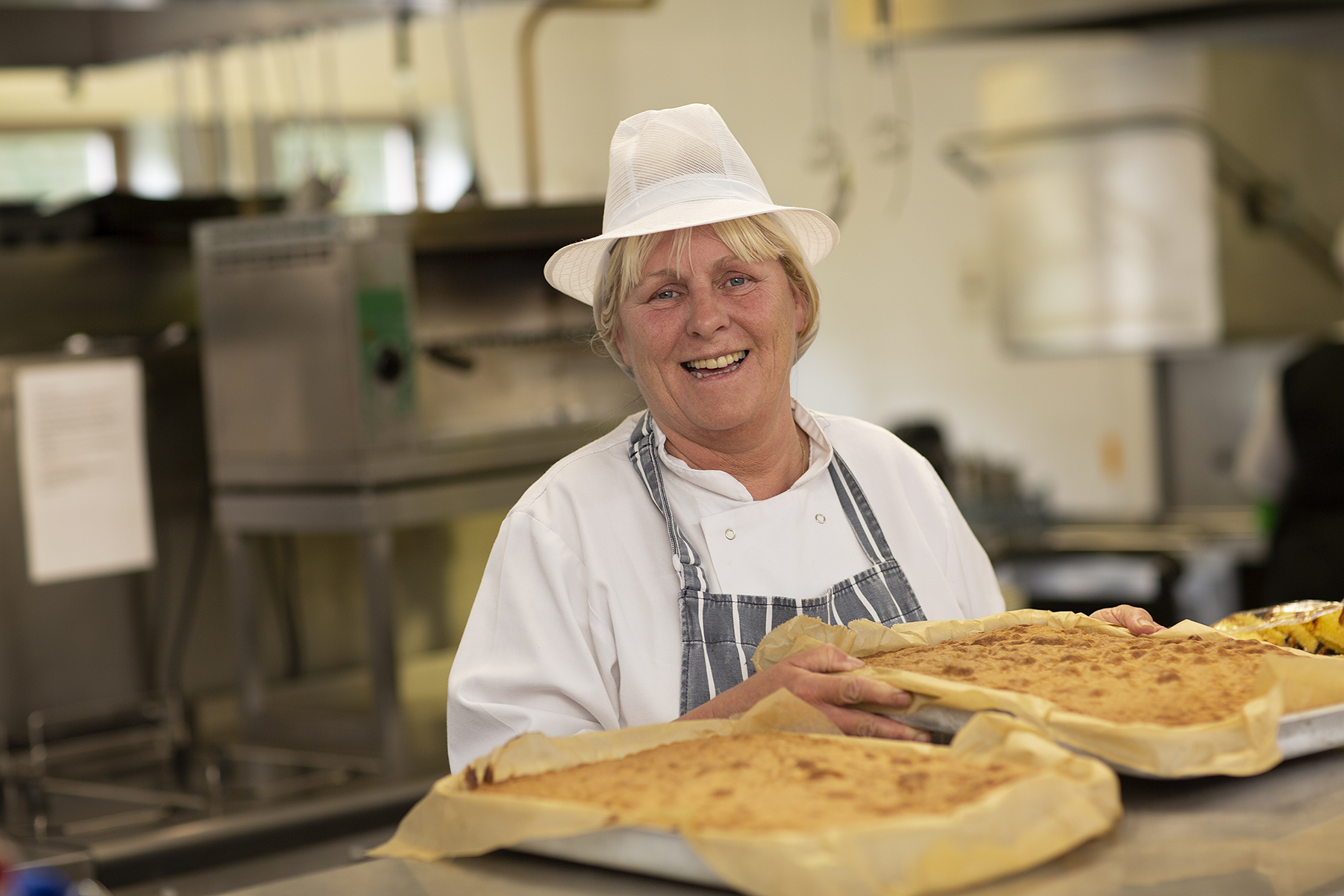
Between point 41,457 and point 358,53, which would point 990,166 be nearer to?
point 358,53

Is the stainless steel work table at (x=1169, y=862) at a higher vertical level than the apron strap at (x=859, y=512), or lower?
lower

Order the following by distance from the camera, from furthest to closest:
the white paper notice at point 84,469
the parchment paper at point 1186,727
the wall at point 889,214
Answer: the wall at point 889,214 < the white paper notice at point 84,469 < the parchment paper at point 1186,727

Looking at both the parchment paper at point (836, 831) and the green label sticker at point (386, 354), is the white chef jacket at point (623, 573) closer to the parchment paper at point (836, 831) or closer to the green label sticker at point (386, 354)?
the parchment paper at point (836, 831)

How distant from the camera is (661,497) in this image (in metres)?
1.66

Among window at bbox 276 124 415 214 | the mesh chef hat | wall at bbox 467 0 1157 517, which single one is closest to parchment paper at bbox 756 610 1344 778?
the mesh chef hat

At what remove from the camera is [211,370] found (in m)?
2.94

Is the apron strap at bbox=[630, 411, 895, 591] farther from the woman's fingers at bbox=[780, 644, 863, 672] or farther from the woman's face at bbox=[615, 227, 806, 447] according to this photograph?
the woman's fingers at bbox=[780, 644, 863, 672]

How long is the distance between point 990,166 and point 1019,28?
1.19 metres

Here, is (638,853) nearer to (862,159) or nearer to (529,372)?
(529,372)

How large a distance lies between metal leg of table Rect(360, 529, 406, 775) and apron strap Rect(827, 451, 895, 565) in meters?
1.20

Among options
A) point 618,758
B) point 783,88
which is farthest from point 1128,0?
point 618,758

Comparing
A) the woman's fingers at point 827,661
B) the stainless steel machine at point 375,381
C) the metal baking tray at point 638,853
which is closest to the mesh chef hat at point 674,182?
the woman's fingers at point 827,661

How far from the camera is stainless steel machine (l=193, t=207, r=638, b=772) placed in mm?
2717

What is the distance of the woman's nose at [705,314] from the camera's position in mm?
1600
